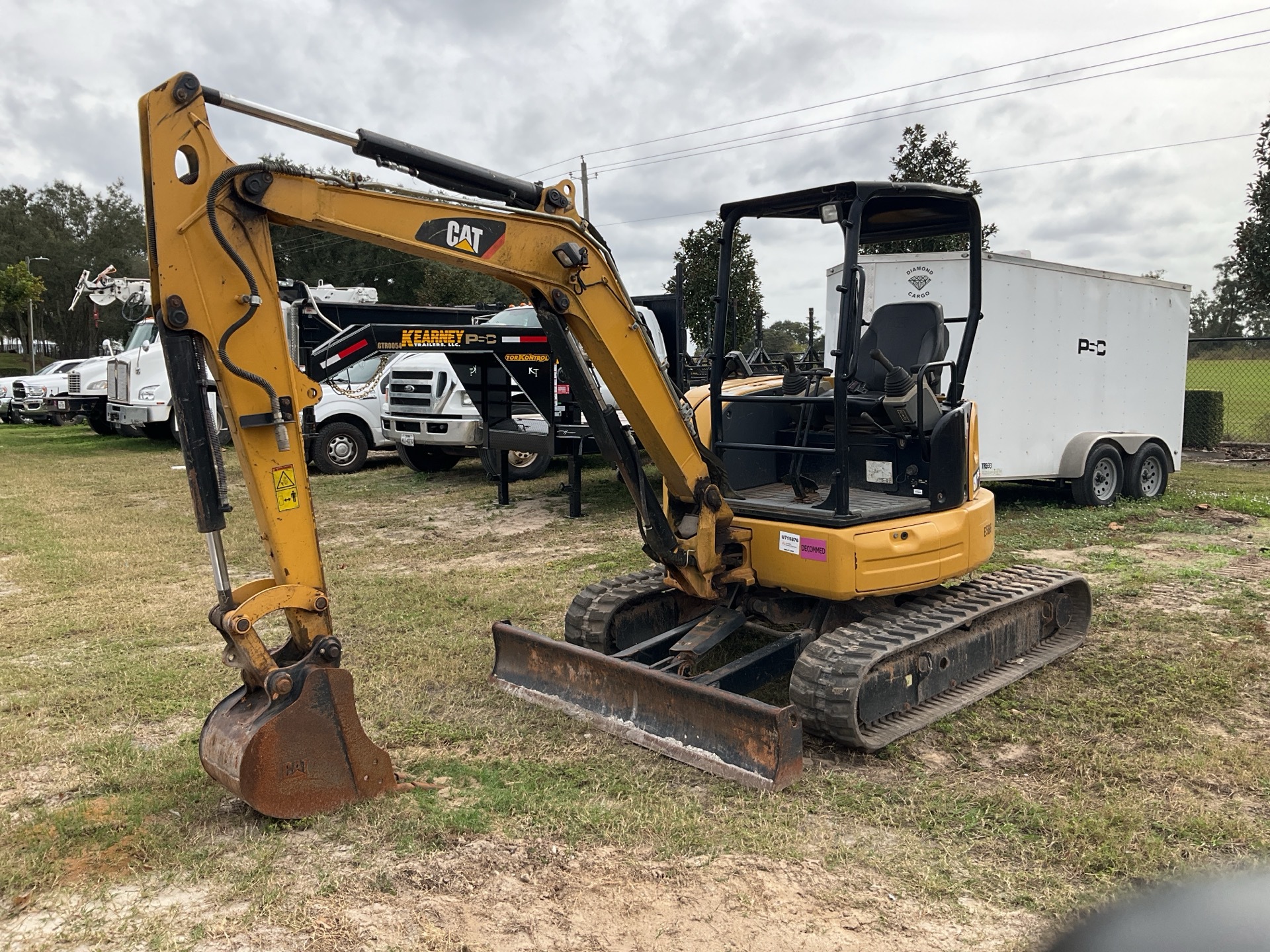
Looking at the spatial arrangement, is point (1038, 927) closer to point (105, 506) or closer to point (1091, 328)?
point (1091, 328)

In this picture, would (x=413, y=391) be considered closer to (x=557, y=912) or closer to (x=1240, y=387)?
(x=557, y=912)

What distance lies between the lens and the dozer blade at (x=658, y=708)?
4.20 m

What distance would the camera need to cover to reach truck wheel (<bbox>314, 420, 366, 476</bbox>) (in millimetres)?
15328

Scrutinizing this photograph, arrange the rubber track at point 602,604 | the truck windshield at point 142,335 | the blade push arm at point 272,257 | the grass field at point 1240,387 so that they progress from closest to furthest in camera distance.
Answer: the blade push arm at point 272,257 < the rubber track at point 602,604 < the truck windshield at point 142,335 < the grass field at point 1240,387

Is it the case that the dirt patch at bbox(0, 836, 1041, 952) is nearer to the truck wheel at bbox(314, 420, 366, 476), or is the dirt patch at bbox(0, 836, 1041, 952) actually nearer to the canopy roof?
the canopy roof

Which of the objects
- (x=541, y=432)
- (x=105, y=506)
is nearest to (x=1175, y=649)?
(x=541, y=432)

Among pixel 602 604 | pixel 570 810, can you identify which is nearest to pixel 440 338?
pixel 602 604

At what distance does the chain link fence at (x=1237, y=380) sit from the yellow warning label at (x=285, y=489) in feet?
53.6

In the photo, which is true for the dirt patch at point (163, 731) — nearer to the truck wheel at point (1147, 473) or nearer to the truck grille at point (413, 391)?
the truck grille at point (413, 391)

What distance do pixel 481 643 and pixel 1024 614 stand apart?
11.1ft

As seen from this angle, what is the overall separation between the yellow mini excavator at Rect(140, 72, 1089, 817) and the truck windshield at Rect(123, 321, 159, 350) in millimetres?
15972

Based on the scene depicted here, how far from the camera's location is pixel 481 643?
6.33 metres

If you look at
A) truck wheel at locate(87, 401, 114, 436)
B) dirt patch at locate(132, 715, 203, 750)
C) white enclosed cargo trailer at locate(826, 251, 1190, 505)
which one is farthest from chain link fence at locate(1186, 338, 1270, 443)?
truck wheel at locate(87, 401, 114, 436)

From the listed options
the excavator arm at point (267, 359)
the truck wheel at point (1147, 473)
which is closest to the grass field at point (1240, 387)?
the truck wheel at point (1147, 473)
